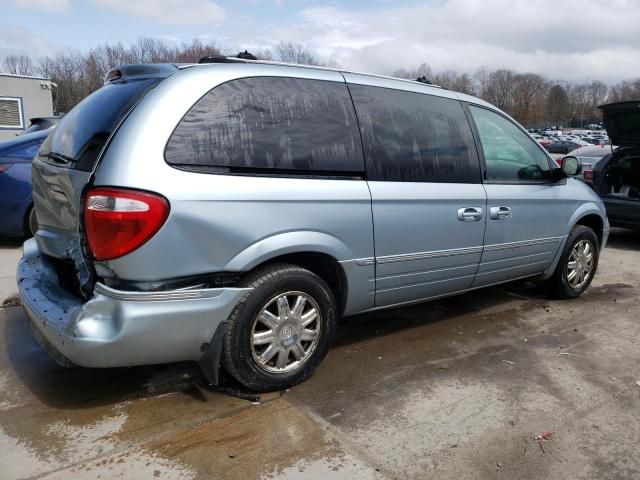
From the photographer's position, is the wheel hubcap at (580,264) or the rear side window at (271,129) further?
the wheel hubcap at (580,264)

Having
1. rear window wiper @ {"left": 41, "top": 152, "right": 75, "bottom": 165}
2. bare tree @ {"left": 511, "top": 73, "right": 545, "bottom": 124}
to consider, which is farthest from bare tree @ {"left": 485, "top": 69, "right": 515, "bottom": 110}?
rear window wiper @ {"left": 41, "top": 152, "right": 75, "bottom": 165}

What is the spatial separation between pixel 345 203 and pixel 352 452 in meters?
1.37

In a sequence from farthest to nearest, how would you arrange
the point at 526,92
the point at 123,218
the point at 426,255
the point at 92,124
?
the point at 526,92, the point at 426,255, the point at 92,124, the point at 123,218

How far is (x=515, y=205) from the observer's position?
4.34 meters

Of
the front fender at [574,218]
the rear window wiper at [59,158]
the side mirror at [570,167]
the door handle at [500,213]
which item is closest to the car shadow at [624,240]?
the front fender at [574,218]

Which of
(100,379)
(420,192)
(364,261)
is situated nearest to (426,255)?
(420,192)

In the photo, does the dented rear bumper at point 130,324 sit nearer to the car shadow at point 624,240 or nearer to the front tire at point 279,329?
the front tire at point 279,329

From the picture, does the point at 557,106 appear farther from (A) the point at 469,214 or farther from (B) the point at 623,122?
(A) the point at 469,214

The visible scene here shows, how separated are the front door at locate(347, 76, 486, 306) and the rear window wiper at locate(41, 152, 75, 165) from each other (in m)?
1.71

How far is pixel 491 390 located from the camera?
11.1ft

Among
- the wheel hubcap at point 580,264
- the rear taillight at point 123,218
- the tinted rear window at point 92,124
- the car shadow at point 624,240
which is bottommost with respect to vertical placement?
the car shadow at point 624,240

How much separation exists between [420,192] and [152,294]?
188cm

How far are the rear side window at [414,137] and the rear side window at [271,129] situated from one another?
0.40ft

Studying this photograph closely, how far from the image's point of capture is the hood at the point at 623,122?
23.8ft
